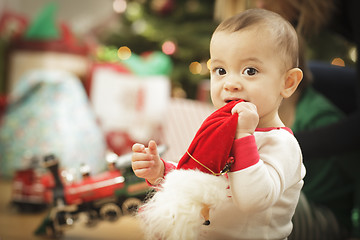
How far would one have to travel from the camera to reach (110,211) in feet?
3.27

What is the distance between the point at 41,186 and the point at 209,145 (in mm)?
1103

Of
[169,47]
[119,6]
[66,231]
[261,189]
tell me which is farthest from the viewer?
[119,6]

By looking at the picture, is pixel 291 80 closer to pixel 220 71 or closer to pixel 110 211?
Result: pixel 220 71

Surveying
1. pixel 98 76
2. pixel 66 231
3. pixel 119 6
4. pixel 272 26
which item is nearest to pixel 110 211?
pixel 66 231

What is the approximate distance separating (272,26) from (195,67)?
1916 mm

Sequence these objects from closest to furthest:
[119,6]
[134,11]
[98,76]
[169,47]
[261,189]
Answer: [261,189], [98,76], [169,47], [134,11], [119,6]

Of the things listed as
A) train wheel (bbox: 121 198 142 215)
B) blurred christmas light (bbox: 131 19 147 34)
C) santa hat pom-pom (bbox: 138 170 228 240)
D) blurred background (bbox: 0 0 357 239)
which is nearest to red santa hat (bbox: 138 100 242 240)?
santa hat pom-pom (bbox: 138 170 228 240)

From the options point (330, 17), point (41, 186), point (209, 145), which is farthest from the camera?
point (41, 186)

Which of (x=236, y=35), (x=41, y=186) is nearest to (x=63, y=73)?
(x=41, y=186)

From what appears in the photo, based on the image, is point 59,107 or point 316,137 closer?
point 316,137

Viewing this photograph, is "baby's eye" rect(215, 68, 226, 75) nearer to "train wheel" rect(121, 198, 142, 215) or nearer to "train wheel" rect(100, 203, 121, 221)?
"train wheel" rect(121, 198, 142, 215)

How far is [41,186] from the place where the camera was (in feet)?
4.58

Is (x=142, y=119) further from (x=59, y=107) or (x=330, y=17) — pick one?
(x=330, y=17)

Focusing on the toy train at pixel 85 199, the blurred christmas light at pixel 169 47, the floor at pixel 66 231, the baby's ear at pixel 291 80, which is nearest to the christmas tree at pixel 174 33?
the blurred christmas light at pixel 169 47
